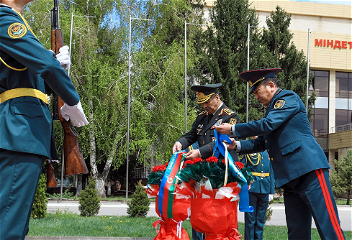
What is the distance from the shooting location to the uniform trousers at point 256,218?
7.63m

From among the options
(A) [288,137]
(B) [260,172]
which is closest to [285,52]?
(B) [260,172]

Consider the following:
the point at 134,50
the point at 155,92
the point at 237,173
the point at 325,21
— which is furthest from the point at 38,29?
the point at 325,21

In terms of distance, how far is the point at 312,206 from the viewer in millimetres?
3914

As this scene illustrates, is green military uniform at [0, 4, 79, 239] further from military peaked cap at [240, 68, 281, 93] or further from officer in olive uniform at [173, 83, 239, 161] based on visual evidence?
officer in olive uniform at [173, 83, 239, 161]

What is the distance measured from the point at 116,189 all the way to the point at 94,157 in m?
11.6

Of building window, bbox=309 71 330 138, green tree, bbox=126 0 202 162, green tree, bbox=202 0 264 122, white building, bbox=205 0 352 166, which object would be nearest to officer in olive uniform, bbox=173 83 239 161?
green tree, bbox=126 0 202 162

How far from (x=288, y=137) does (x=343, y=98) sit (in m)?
37.9

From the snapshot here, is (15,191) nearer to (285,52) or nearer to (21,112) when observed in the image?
(21,112)

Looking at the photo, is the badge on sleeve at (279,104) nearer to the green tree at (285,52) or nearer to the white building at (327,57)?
the green tree at (285,52)

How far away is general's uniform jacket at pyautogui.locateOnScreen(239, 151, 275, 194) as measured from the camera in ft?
26.0

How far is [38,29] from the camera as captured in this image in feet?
71.1

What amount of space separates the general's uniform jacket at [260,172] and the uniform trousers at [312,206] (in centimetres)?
363

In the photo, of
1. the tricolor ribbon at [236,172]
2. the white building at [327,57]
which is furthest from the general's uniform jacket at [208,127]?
the white building at [327,57]

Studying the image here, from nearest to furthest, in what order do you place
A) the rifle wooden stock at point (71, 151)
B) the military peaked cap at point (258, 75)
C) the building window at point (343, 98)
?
the rifle wooden stock at point (71, 151) → the military peaked cap at point (258, 75) → the building window at point (343, 98)
